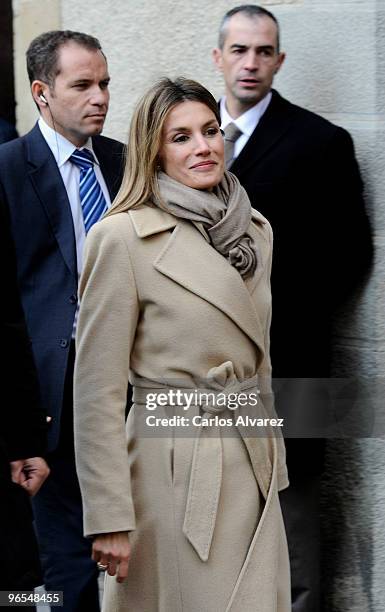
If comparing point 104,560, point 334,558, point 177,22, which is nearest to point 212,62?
point 177,22

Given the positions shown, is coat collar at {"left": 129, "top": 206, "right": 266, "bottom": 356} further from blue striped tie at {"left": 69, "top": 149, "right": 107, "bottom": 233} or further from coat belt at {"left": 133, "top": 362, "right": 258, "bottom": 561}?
blue striped tie at {"left": 69, "top": 149, "right": 107, "bottom": 233}

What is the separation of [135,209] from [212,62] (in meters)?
1.82

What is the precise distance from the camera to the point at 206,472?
12.3 ft

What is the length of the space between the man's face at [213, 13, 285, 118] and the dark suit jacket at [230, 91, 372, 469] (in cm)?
13

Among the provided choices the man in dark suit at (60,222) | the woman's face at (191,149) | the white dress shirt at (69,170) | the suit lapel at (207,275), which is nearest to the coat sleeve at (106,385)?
the suit lapel at (207,275)

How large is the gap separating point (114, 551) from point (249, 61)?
6.70 ft

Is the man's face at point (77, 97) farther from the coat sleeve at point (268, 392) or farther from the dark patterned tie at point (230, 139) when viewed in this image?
the coat sleeve at point (268, 392)

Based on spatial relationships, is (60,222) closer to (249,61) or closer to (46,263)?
(46,263)

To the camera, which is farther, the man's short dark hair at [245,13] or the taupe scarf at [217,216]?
the man's short dark hair at [245,13]

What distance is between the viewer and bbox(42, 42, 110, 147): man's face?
16.5ft

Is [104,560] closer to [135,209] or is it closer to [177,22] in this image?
[135,209]

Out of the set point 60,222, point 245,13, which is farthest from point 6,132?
point 245,13

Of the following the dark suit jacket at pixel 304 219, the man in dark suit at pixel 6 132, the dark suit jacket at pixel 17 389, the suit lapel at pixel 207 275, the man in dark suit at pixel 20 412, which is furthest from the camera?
the man in dark suit at pixel 6 132

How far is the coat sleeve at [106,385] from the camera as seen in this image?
3723 millimetres
